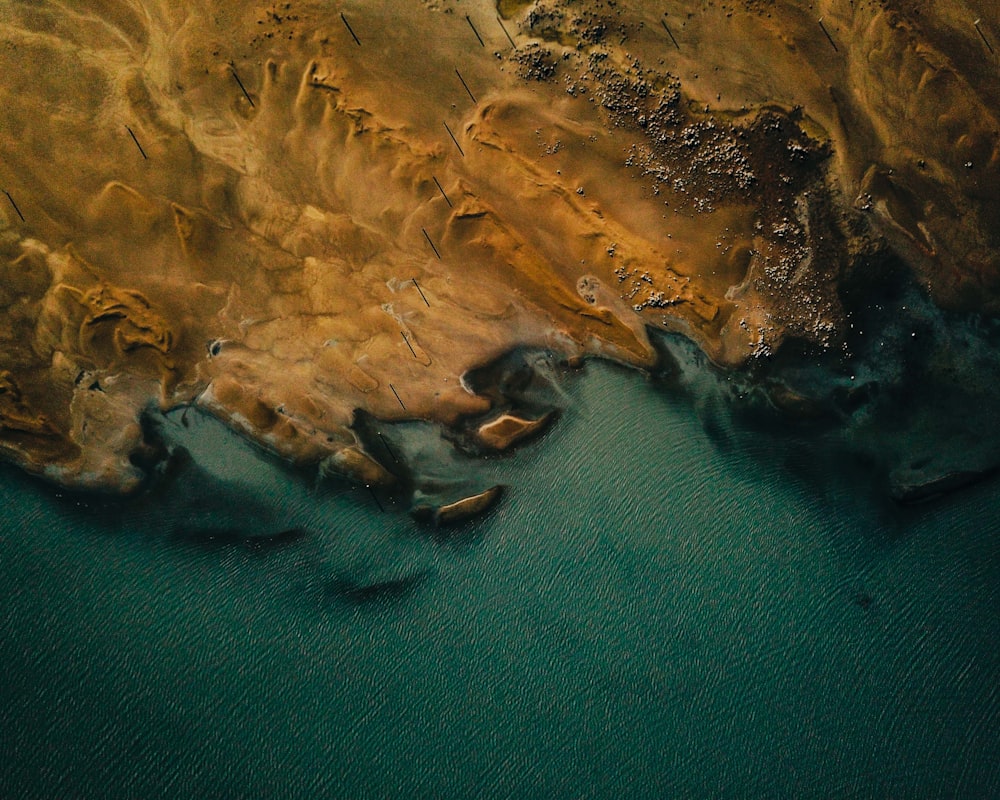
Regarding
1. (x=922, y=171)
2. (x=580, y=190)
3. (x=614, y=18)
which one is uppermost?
(x=922, y=171)

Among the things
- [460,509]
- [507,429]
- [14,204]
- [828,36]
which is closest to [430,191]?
[507,429]

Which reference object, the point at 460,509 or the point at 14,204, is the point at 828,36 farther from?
the point at 14,204

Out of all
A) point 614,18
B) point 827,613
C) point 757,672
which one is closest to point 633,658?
point 757,672

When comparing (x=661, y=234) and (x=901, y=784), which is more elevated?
(x=661, y=234)

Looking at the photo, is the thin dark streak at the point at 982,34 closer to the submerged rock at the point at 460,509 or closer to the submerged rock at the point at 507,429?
the submerged rock at the point at 507,429

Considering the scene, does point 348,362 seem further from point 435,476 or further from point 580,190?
point 580,190
